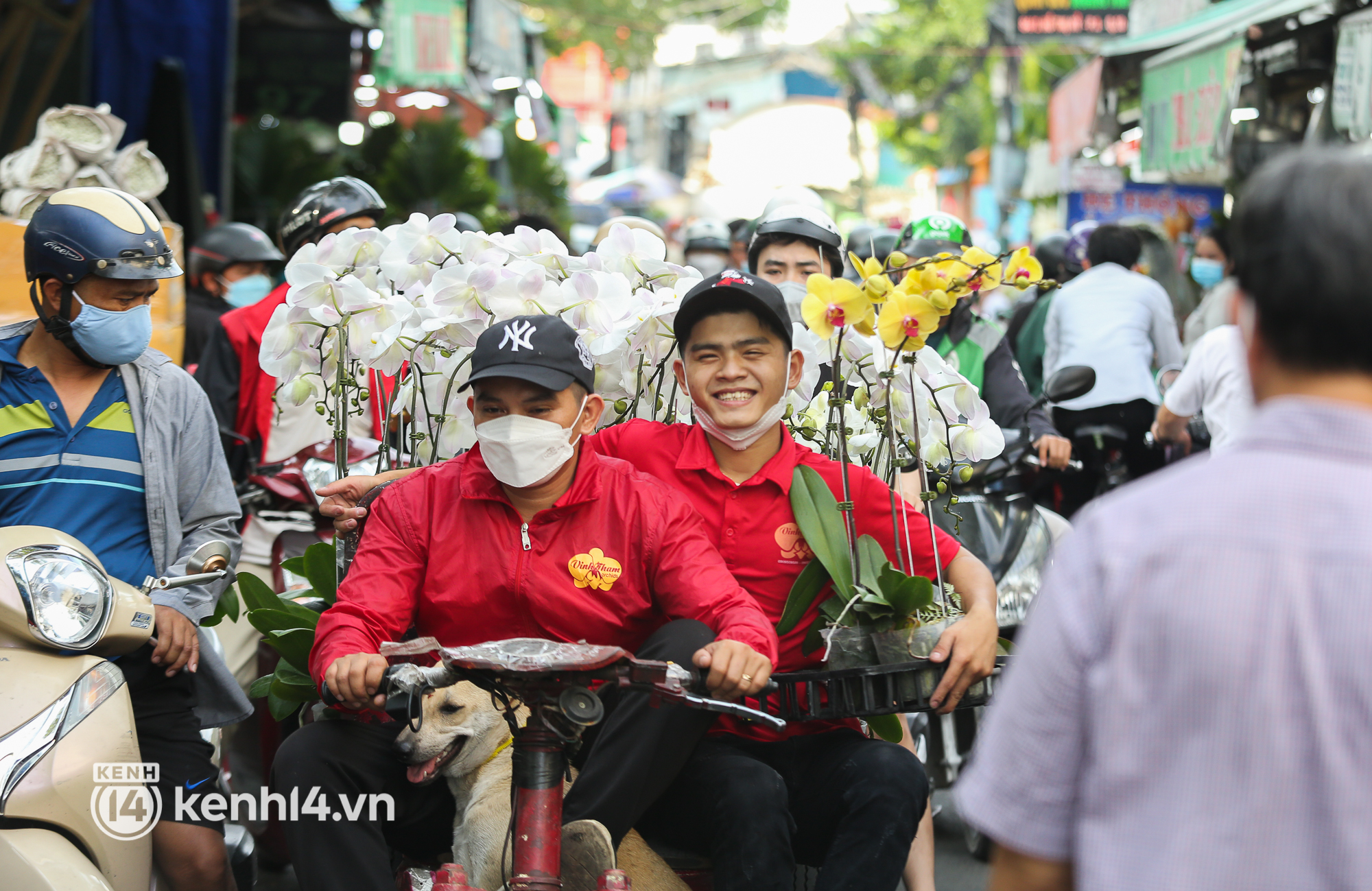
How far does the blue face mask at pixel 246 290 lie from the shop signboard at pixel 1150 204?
37.3 ft

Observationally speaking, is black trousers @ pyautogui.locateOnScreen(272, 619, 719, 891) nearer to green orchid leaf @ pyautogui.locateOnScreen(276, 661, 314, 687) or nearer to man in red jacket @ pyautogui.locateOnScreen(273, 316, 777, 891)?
man in red jacket @ pyautogui.locateOnScreen(273, 316, 777, 891)

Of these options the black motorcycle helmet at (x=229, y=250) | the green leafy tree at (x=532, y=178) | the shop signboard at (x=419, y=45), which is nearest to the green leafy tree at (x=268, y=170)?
the shop signboard at (x=419, y=45)

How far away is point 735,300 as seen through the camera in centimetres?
349

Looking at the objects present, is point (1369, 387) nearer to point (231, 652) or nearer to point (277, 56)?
point (231, 652)

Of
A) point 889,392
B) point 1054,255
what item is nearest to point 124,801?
point 889,392

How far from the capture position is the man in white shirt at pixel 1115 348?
7.64m

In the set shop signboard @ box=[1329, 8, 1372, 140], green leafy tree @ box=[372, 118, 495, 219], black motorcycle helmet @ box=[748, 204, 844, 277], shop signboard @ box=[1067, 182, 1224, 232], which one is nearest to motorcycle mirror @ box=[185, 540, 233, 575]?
black motorcycle helmet @ box=[748, 204, 844, 277]

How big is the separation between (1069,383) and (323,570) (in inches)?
111

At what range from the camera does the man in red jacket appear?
9.55 ft

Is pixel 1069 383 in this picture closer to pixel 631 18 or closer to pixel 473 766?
pixel 473 766

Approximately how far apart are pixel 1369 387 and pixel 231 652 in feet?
14.5

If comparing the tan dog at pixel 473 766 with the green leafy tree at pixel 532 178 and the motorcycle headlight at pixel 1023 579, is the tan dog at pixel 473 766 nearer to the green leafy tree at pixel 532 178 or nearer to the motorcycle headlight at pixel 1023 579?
the motorcycle headlight at pixel 1023 579

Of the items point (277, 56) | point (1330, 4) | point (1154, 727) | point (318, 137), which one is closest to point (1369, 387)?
point (1154, 727)

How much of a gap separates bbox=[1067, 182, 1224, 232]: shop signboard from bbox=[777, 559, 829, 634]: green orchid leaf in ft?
43.5
